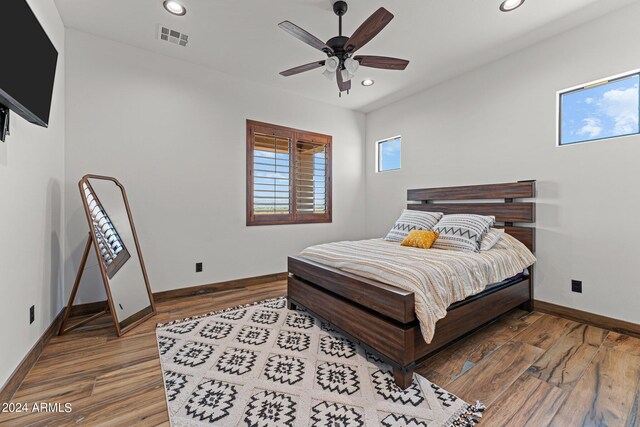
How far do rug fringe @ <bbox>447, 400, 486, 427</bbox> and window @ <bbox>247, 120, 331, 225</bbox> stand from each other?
3.15 m

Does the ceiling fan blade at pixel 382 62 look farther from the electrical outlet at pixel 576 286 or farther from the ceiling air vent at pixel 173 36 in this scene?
the electrical outlet at pixel 576 286

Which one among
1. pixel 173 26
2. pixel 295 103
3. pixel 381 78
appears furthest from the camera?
pixel 295 103

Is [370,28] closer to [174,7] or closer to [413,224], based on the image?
[174,7]

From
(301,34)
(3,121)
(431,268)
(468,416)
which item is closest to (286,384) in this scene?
(468,416)

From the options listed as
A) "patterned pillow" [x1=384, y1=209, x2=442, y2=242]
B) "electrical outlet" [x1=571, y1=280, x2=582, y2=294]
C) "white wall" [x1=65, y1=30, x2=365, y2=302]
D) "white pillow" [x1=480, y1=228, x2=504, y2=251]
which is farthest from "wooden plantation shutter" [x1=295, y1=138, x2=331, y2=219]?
"electrical outlet" [x1=571, y1=280, x2=582, y2=294]

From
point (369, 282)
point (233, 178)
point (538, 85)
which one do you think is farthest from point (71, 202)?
point (538, 85)

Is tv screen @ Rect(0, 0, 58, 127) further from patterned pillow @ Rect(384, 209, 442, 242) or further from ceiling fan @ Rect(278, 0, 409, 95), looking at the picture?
patterned pillow @ Rect(384, 209, 442, 242)

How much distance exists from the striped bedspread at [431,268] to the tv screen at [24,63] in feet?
7.42

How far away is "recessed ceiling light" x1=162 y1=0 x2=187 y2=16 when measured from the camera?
239cm

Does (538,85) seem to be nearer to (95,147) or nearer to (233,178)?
(233,178)

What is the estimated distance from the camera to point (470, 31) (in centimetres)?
275

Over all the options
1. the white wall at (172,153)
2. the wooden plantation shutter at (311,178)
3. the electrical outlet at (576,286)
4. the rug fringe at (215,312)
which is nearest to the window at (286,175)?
the wooden plantation shutter at (311,178)

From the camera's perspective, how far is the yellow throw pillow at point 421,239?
296 centimetres

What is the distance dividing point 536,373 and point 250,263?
3.26 metres
